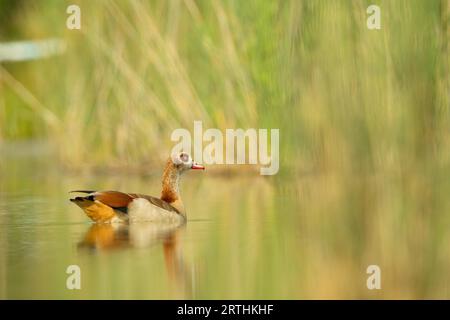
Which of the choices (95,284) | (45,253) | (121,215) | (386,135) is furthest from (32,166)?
(386,135)

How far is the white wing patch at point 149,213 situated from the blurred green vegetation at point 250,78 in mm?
1091

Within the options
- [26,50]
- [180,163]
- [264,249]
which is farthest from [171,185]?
[26,50]

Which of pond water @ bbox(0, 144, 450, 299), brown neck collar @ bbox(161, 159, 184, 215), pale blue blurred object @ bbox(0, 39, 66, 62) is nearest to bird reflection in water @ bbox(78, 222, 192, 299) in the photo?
pond water @ bbox(0, 144, 450, 299)

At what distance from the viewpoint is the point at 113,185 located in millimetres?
12844

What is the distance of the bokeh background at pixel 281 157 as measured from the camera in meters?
6.54

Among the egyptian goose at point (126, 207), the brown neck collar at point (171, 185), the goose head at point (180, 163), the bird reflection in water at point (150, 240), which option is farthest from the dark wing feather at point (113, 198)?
the goose head at point (180, 163)

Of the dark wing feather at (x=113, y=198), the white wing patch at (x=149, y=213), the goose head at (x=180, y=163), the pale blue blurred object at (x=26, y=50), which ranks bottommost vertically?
the white wing patch at (x=149, y=213)

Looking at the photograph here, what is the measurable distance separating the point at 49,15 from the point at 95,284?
7.62m

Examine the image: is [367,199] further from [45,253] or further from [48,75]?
[48,75]

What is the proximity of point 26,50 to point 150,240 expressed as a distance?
32.7 ft

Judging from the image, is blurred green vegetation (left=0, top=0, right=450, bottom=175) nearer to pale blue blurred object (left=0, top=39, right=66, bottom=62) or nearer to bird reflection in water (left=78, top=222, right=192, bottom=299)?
pale blue blurred object (left=0, top=39, right=66, bottom=62)

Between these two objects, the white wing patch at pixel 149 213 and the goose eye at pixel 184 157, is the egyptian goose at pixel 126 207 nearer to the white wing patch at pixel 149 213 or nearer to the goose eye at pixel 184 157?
the white wing patch at pixel 149 213

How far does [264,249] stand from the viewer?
8.34 m

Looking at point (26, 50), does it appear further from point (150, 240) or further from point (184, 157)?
point (150, 240)
